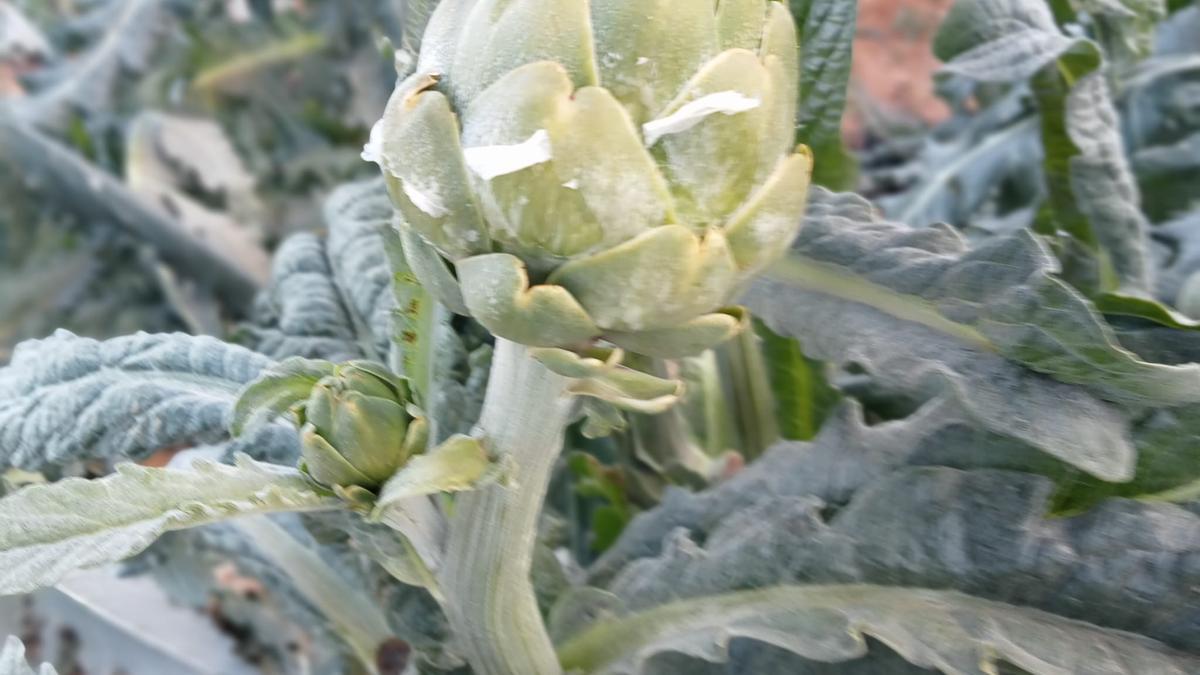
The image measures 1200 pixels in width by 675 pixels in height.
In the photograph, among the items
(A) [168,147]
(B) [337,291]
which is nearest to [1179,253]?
(B) [337,291]

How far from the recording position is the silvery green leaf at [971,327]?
0.34 metres

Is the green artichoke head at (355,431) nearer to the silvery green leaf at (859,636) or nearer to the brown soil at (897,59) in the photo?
the silvery green leaf at (859,636)

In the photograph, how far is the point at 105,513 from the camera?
328mm

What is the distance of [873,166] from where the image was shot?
121 centimetres

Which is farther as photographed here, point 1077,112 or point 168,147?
point 168,147

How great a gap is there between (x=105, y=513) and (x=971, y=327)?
1.04 ft

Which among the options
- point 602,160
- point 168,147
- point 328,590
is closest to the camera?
point 602,160

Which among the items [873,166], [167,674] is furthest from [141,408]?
[873,166]

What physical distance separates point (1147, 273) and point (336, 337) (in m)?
0.48

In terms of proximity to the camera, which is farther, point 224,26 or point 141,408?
point 224,26

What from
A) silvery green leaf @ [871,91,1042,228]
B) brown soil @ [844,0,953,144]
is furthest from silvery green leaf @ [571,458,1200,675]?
brown soil @ [844,0,953,144]

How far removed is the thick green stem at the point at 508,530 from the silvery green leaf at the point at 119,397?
0.38ft

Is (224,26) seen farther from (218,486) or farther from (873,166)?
(218,486)

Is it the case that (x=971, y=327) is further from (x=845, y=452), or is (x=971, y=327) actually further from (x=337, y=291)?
(x=337, y=291)
